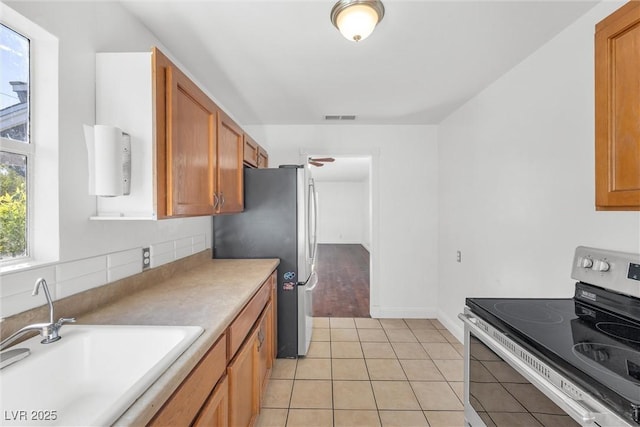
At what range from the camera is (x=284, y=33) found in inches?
67.4

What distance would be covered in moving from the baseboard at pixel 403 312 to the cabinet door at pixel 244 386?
212cm

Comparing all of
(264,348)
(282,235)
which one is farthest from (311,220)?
(264,348)

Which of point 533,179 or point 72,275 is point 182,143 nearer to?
point 72,275

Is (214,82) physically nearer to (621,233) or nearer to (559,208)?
(559,208)

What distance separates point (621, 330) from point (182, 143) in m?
2.00

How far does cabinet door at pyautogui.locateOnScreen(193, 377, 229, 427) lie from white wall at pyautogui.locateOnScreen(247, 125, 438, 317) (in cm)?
259

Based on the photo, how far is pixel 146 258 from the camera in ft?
5.49

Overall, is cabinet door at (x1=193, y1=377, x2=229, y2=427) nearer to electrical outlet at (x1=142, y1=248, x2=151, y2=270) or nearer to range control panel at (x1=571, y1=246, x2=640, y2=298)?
electrical outlet at (x1=142, y1=248, x2=151, y2=270)

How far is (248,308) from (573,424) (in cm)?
136

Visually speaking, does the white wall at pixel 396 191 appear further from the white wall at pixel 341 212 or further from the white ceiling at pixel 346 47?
the white wall at pixel 341 212

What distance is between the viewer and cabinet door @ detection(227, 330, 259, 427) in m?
1.32

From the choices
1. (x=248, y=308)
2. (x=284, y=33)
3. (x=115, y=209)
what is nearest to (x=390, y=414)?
(x=248, y=308)

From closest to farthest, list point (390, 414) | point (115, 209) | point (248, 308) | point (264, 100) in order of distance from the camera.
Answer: point (115, 209) → point (248, 308) → point (390, 414) → point (264, 100)

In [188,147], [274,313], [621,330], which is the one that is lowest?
[274,313]
